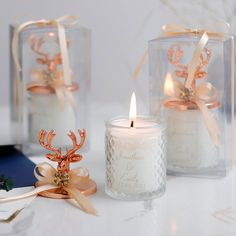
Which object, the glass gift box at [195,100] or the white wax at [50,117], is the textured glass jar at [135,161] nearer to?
the glass gift box at [195,100]

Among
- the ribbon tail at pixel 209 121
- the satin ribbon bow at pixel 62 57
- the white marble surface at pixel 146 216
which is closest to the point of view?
the white marble surface at pixel 146 216

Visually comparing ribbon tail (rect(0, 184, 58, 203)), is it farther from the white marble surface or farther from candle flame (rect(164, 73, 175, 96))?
candle flame (rect(164, 73, 175, 96))

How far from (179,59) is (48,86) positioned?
0.81ft

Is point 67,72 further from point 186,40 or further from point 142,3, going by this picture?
point 142,3

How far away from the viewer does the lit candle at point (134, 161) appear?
804mm

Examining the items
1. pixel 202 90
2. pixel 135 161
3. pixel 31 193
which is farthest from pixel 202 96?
pixel 31 193

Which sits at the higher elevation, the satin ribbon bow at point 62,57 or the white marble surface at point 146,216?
the satin ribbon bow at point 62,57

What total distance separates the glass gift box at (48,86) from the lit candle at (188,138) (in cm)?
23

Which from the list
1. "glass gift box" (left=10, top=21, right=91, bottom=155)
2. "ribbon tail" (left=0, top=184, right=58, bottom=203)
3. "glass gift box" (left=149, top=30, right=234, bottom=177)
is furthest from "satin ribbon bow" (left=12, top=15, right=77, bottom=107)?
"ribbon tail" (left=0, top=184, right=58, bottom=203)

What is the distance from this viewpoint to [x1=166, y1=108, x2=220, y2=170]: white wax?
0.92 meters

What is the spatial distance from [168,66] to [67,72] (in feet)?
0.61

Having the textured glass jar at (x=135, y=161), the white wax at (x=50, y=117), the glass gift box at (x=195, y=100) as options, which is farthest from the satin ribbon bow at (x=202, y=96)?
the white wax at (x=50, y=117)

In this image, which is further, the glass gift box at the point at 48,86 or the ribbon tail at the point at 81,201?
the glass gift box at the point at 48,86

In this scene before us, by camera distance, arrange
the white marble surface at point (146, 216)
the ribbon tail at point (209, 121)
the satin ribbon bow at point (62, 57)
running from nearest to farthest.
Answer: the white marble surface at point (146, 216) → the ribbon tail at point (209, 121) → the satin ribbon bow at point (62, 57)
